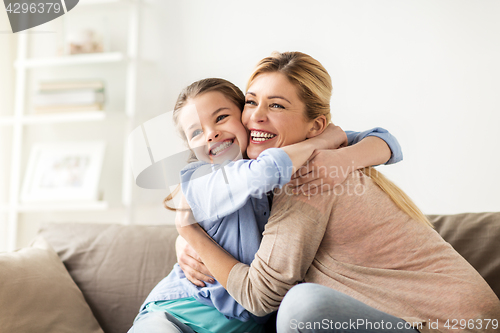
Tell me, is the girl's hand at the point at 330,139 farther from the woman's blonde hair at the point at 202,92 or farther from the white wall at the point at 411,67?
the white wall at the point at 411,67

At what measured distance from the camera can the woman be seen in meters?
0.84

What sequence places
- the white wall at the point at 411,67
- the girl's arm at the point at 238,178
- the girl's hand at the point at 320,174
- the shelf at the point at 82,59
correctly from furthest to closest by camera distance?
the shelf at the point at 82,59 → the white wall at the point at 411,67 → the girl's hand at the point at 320,174 → the girl's arm at the point at 238,178

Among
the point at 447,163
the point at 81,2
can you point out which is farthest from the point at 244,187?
the point at 81,2

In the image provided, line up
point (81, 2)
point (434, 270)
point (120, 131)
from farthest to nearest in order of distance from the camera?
point (120, 131), point (81, 2), point (434, 270)

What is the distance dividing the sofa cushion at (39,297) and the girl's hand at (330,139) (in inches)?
35.2

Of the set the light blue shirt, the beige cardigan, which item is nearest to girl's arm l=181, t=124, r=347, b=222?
the light blue shirt

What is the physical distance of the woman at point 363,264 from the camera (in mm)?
838

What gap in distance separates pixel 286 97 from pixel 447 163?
49.3 inches

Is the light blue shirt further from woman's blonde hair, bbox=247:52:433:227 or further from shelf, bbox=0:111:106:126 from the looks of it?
shelf, bbox=0:111:106:126

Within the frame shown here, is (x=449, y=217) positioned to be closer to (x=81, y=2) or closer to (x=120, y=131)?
(x=120, y=131)

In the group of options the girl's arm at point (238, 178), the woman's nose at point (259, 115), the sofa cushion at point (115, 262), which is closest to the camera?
the girl's arm at point (238, 178)

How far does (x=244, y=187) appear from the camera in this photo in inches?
32.6

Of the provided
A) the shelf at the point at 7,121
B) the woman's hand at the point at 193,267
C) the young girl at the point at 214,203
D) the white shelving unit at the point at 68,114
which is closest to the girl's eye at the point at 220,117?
the young girl at the point at 214,203

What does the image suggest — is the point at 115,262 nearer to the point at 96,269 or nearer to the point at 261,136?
the point at 96,269
